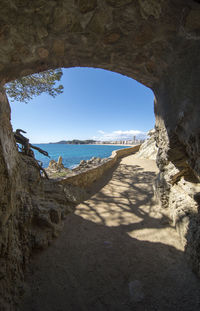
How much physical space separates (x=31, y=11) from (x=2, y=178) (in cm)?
181

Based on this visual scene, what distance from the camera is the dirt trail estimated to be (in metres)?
1.66

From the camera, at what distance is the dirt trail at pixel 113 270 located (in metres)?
1.66

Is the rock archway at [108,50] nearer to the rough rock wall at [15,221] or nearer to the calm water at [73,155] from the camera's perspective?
the rough rock wall at [15,221]

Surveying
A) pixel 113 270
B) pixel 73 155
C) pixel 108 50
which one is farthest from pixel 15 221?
pixel 73 155

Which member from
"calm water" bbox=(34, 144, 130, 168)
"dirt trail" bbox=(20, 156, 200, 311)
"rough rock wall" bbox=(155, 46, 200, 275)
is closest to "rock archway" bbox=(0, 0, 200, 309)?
"rough rock wall" bbox=(155, 46, 200, 275)

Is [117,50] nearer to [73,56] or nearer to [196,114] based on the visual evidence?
[73,56]

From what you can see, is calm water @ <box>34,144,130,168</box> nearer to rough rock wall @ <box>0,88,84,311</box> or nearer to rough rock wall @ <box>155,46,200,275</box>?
rough rock wall @ <box>0,88,84,311</box>

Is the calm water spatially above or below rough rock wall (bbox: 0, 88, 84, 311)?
below

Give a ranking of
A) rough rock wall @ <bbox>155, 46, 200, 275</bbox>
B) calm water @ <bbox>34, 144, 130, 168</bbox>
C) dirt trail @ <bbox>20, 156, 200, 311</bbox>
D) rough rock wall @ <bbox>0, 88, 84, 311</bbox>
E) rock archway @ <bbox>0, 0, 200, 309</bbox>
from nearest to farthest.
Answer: rock archway @ <bbox>0, 0, 200, 309</bbox>
rough rock wall @ <bbox>155, 46, 200, 275</bbox>
rough rock wall @ <bbox>0, 88, 84, 311</bbox>
dirt trail @ <bbox>20, 156, 200, 311</bbox>
calm water @ <bbox>34, 144, 130, 168</bbox>

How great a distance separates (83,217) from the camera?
3.54m

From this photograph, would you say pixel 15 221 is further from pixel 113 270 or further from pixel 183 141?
pixel 183 141

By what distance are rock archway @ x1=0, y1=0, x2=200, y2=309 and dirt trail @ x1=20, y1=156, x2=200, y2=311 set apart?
346mm

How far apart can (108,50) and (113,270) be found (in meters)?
3.28

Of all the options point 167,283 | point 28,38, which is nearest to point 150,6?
point 28,38
